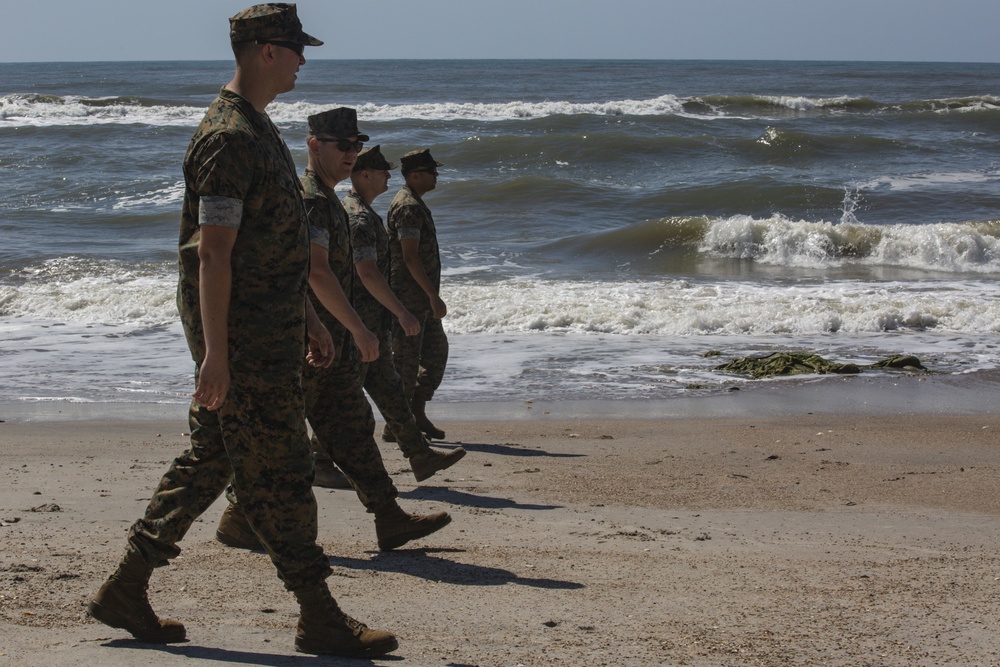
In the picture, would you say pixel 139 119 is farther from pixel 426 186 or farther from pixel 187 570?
pixel 187 570

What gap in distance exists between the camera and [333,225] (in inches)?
170

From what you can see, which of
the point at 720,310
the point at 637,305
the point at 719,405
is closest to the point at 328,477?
the point at 719,405

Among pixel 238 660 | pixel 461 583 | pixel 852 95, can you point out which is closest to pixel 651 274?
pixel 461 583

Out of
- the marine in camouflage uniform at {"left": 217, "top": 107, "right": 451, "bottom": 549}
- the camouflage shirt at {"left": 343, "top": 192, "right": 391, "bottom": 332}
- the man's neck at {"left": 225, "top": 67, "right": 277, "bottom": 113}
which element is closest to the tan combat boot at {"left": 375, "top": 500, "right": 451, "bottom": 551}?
the marine in camouflage uniform at {"left": 217, "top": 107, "right": 451, "bottom": 549}

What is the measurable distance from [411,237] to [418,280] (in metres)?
0.24

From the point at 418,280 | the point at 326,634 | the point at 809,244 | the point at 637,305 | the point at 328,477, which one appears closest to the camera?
the point at 326,634

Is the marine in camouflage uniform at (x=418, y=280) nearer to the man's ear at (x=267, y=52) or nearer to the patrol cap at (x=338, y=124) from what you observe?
the patrol cap at (x=338, y=124)

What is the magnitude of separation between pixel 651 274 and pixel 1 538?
11.3 m

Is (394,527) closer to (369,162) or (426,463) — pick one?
(426,463)

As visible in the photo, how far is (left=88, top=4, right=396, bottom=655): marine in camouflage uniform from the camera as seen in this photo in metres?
2.88

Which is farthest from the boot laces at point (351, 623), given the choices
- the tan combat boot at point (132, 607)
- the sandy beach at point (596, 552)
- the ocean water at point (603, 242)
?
the ocean water at point (603, 242)

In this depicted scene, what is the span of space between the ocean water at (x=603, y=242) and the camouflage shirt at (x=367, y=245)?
253 cm

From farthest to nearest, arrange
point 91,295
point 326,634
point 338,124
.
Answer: point 91,295 < point 338,124 < point 326,634

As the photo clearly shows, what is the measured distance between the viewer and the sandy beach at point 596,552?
326 cm
